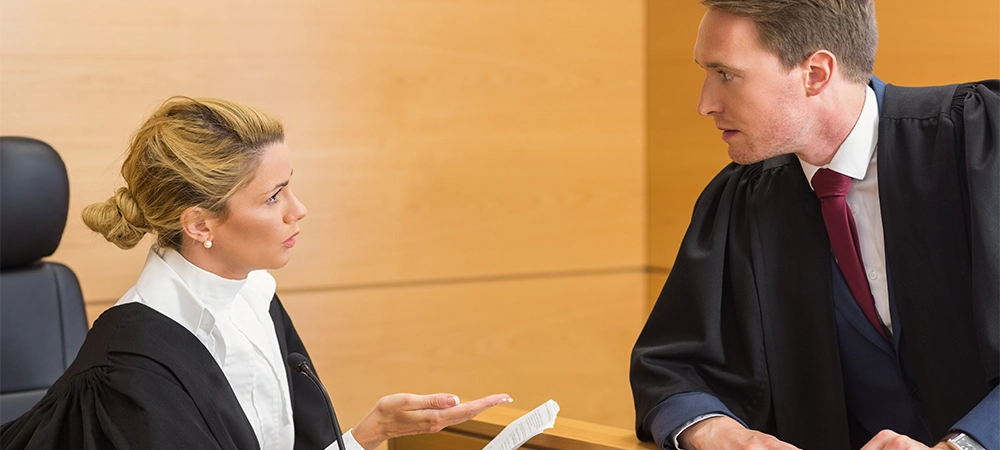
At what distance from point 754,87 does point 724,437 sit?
1.84 ft

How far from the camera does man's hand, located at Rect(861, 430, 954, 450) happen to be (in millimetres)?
1394

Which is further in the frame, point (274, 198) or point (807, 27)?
point (274, 198)

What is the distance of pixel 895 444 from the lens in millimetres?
1401

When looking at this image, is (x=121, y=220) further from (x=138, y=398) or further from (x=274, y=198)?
(x=138, y=398)

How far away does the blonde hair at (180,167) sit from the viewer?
1.72 metres

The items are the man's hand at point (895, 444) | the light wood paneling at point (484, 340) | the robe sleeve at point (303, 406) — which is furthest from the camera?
the light wood paneling at point (484, 340)

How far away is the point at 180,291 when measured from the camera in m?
1.70

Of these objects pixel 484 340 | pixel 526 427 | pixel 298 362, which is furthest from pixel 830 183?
pixel 484 340

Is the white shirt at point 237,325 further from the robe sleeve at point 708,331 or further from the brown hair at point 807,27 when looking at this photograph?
the brown hair at point 807,27

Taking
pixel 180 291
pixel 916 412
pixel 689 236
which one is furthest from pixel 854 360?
pixel 180 291

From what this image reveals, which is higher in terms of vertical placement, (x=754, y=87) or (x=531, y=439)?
(x=754, y=87)

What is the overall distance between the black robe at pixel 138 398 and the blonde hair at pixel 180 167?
158 mm

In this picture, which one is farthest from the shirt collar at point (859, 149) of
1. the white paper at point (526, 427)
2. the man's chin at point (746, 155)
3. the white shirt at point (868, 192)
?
the white paper at point (526, 427)

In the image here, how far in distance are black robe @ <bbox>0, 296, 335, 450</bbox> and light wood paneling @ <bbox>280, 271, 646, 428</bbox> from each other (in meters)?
1.39
